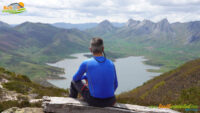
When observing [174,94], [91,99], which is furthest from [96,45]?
[174,94]

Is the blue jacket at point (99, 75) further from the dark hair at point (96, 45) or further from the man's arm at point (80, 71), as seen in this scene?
the dark hair at point (96, 45)

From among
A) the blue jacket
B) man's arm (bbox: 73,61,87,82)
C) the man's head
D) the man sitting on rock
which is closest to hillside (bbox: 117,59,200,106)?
the man sitting on rock

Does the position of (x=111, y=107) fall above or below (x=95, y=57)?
below

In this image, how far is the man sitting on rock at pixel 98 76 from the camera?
664 cm

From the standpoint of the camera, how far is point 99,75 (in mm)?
6613

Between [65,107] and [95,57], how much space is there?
2334 millimetres

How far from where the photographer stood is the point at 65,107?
7035mm

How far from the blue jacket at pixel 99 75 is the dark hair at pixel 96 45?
0.98 ft

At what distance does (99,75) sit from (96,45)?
115cm

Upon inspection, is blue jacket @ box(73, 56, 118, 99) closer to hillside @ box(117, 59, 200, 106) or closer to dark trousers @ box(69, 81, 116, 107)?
dark trousers @ box(69, 81, 116, 107)

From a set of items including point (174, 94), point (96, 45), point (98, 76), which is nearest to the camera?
point (98, 76)

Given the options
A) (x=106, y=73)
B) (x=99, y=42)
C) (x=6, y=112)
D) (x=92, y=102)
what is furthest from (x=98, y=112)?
(x=6, y=112)

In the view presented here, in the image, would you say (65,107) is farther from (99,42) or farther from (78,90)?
(99,42)

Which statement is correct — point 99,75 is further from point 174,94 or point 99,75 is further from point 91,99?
point 174,94
